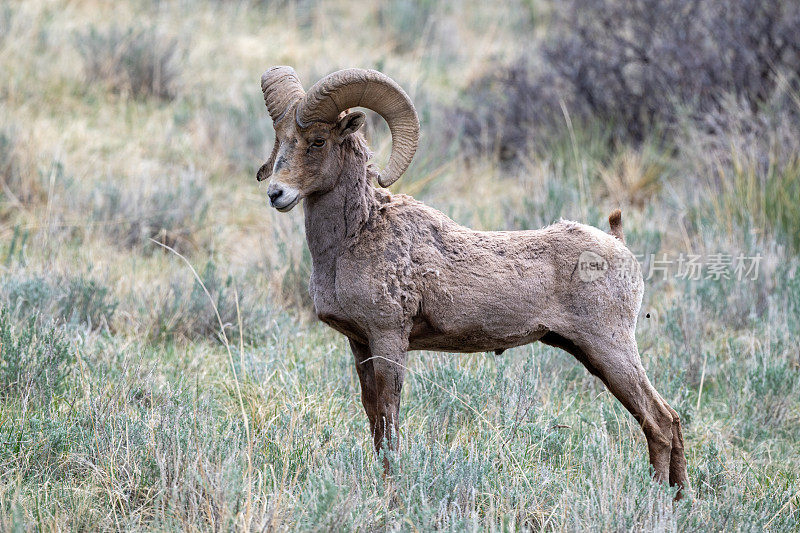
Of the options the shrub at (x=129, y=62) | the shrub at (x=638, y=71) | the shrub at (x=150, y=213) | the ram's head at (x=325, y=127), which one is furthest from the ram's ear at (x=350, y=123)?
the shrub at (x=129, y=62)

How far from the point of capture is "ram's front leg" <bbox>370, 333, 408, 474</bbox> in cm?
381

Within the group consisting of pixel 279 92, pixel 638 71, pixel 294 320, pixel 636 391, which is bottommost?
pixel 294 320

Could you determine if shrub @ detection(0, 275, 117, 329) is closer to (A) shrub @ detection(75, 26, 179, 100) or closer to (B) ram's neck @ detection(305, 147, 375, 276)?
(B) ram's neck @ detection(305, 147, 375, 276)

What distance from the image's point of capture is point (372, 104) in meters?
3.74

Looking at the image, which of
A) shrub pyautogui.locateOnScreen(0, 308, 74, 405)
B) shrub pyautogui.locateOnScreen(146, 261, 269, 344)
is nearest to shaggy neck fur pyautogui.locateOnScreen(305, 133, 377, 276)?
shrub pyautogui.locateOnScreen(0, 308, 74, 405)

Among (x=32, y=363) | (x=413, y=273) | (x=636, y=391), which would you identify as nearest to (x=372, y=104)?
(x=413, y=273)

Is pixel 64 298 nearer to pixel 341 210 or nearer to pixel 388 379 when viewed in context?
pixel 341 210

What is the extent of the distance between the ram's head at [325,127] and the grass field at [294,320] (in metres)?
1.15

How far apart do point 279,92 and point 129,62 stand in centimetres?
849

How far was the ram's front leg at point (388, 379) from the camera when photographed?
3809 mm

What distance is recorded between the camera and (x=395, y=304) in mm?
3785

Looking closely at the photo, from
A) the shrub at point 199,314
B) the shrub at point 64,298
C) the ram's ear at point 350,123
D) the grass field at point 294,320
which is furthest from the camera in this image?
the shrub at point 199,314

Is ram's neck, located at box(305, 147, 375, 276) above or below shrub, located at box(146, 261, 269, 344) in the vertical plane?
above

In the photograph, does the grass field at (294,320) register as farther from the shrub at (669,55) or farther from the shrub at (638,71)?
the shrub at (669,55)
